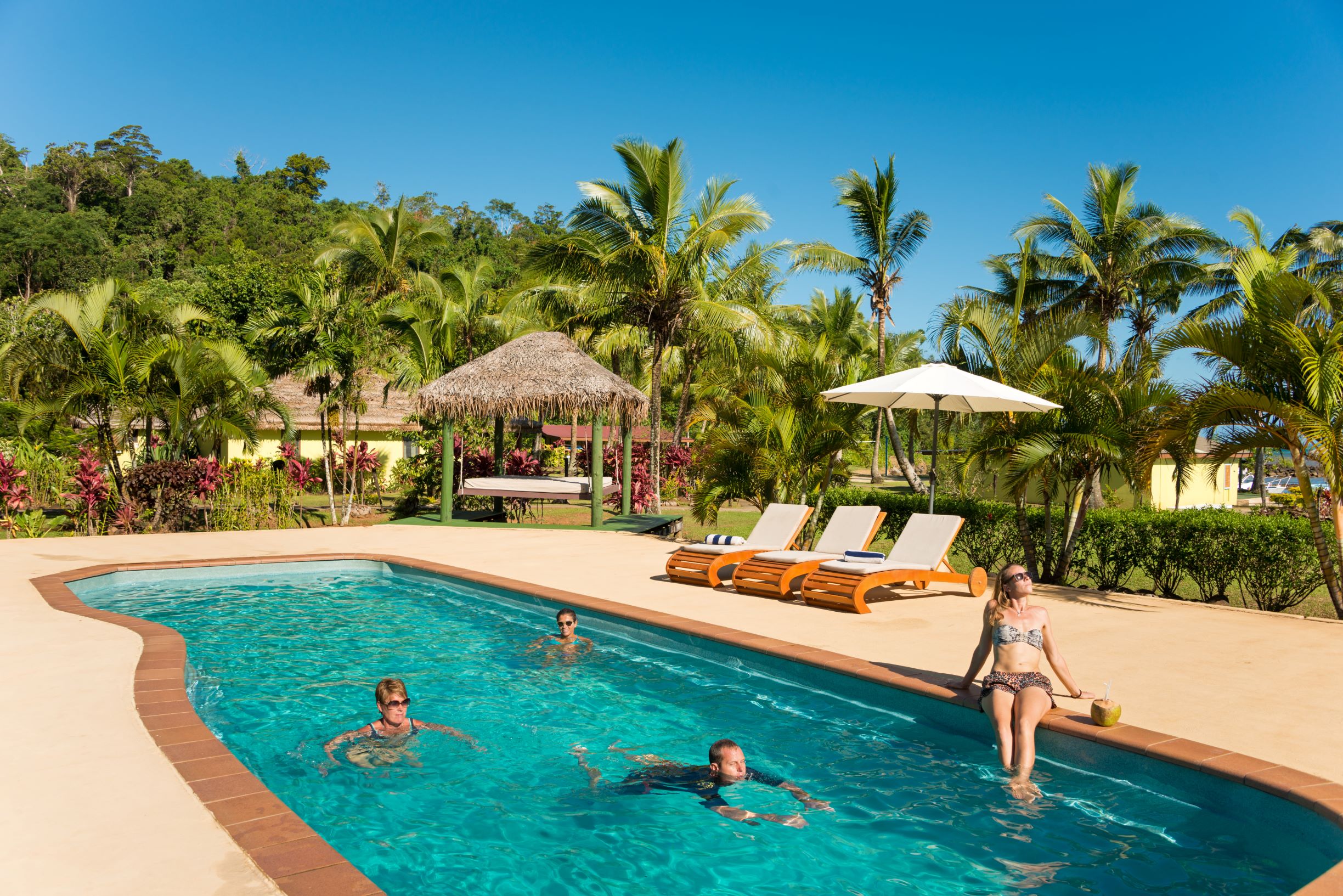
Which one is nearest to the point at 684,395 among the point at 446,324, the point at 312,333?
the point at 446,324

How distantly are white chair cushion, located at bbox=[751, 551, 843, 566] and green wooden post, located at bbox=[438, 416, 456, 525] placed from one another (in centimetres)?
926

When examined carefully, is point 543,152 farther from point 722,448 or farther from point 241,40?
point 722,448

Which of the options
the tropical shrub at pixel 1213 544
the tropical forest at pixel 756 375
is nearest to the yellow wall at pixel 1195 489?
the tropical forest at pixel 756 375

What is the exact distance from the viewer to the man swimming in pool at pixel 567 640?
785 centimetres

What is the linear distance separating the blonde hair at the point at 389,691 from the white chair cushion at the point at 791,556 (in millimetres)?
4964

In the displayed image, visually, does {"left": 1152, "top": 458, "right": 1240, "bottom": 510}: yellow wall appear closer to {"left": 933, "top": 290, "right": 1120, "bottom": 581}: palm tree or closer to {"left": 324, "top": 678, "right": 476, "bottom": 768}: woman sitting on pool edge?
{"left": 933, "top": 290, "right": 1120, "bottom": 581}: palm tree

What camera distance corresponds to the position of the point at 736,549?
34.6ft

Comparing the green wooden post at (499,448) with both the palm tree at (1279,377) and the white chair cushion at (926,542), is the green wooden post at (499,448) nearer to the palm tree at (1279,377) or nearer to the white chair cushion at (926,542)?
the white chair cushion at (926,542)

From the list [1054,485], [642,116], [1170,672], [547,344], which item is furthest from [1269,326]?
[642,116]

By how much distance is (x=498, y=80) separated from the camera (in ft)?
88.4

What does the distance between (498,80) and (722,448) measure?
18040mm

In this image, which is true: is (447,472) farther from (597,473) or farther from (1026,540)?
(1026,540)

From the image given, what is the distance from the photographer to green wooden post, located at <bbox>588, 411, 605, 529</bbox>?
17141 mm

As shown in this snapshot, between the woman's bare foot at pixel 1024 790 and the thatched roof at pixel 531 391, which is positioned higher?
the thatched roof at pixel 531 391
